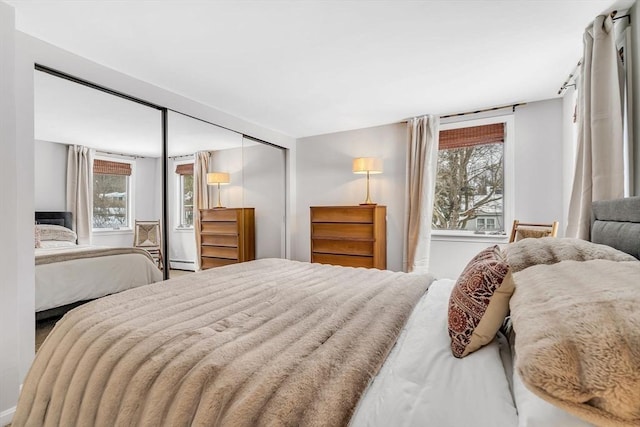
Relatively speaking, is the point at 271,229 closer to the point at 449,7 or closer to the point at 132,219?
the point at 132,219

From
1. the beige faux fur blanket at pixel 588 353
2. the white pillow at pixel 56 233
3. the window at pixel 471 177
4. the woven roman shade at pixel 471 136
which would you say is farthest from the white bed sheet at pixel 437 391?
the woven roman shade at pixel 471 136

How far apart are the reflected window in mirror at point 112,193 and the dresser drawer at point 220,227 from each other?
2.73 feet

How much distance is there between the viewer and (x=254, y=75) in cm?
272

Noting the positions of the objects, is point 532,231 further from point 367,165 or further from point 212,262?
point 212,262

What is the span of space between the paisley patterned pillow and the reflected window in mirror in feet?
9.03

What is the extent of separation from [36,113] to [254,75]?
Result: 1.59 metres

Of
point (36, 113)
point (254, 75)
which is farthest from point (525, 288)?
point (36, 113)

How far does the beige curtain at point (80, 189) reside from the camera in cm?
235

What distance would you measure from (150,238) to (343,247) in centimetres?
224

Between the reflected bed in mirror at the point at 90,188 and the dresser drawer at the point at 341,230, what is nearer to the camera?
the reflected bed in mirror at the point at 90,188

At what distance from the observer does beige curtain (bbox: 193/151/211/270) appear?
10.8 feet

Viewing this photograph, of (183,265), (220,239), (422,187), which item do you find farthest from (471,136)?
(183,265)

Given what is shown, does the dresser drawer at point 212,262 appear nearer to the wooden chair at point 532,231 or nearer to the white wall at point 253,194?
the white wall at point 253,194

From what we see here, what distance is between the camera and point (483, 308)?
3.18 ft
